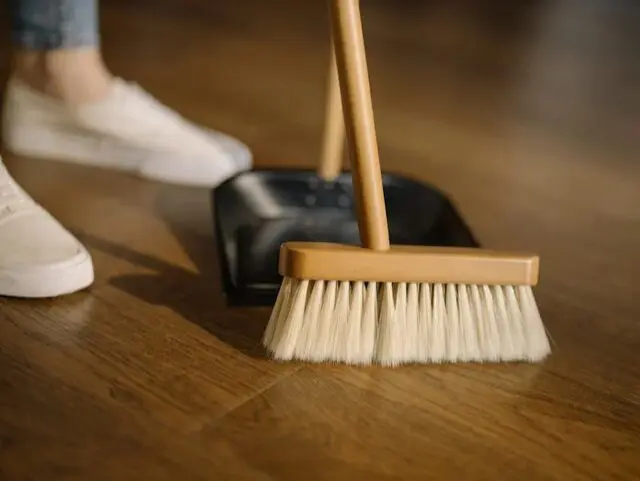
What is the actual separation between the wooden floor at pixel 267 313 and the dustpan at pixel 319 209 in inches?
1.5

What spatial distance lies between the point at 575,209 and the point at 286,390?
523mm

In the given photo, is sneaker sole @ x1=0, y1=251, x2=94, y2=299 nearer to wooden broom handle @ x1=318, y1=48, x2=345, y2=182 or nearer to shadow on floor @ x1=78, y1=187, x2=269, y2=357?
shadow on floor @ x1=78, y1=187, x2=269, y2=357

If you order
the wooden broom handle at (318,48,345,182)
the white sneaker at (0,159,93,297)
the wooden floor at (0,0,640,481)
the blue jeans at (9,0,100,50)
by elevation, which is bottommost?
the wooden floor at (0,0,640,481)

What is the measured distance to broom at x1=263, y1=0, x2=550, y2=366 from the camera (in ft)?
2.28

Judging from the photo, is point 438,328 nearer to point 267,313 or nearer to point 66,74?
point 267,313

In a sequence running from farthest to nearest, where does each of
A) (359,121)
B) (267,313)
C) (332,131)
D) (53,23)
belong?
(53,23)
(332,131)
(267,313)
(359,121)

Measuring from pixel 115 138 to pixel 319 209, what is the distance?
0.89 feet

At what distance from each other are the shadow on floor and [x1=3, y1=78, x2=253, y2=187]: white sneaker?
0.32ft

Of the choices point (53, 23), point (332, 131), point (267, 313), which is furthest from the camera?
point (53, 23)

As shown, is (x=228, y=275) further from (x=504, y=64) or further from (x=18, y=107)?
(x=504, y=64)

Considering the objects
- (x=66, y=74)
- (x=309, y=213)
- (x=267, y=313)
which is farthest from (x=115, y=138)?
(x=267, y=313)

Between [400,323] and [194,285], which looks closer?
[400,323]

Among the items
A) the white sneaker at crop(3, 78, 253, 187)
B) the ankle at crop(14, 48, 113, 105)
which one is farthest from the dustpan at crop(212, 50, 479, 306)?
the ankle at crop(14, 48, 113, 105)

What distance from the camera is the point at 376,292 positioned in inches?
28.3
